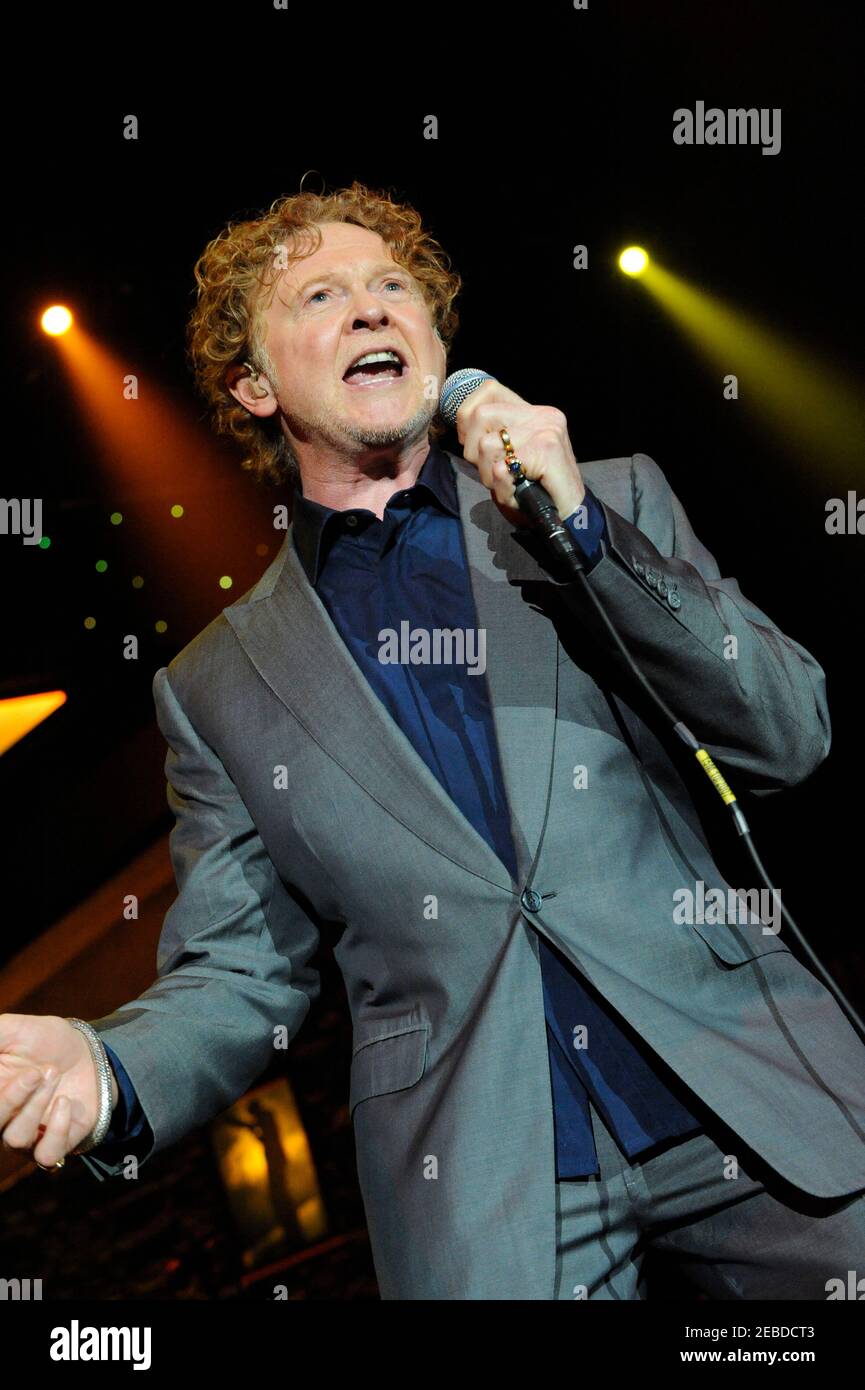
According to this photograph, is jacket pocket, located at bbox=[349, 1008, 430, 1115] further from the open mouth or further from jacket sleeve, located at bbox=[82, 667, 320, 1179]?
the open mouth

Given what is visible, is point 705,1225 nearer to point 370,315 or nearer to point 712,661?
point 712,661

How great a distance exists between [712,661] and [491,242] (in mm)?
2206

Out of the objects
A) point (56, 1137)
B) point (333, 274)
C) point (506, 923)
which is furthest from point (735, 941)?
point (333, 274)

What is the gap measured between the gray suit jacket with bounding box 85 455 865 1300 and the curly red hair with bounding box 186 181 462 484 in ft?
2.35

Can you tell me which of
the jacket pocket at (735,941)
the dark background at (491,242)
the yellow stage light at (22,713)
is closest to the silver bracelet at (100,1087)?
the jacket pocket at (735,941)

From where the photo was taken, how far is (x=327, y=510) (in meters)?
2.05

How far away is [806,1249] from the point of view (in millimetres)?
1439

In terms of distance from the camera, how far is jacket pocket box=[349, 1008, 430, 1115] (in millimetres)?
1606


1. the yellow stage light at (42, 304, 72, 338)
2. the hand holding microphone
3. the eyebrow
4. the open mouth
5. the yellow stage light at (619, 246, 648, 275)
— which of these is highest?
the yellow stage light at (619, 246, 648, 275)

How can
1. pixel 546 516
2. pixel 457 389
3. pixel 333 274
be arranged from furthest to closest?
1. pixel 333 274
2. pixel 457 389
3. pixel 546 516

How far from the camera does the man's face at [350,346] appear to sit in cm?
203

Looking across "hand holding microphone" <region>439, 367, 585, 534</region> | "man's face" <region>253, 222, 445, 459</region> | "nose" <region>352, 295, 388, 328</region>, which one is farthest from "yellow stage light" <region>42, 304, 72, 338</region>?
"hand holding microphone" <region>439, 367, 585, 534</region>

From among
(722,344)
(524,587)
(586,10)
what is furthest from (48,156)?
(524,587)
